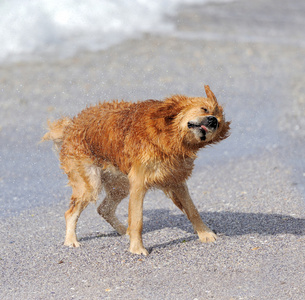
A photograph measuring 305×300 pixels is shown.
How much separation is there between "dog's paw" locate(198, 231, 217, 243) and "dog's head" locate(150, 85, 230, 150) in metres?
1.20

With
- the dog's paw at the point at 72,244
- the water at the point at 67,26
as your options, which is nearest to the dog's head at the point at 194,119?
the dog's paw at the point at 72,244

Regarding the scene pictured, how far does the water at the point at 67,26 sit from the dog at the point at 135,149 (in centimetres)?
1223

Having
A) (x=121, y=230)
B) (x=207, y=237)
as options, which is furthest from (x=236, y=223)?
(x=121, y=230)

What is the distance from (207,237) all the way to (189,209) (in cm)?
37

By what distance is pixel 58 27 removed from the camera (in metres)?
20.7

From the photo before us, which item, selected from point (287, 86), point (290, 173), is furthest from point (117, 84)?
point (290, 173)

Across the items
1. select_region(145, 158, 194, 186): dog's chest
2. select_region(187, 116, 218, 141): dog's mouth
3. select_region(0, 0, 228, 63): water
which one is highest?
select_region(187, 116, 218, 141): dog's mouth

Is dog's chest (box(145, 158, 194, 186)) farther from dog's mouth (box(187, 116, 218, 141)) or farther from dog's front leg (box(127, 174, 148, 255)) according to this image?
dog's mouth (box(187, 116, 218, 141))

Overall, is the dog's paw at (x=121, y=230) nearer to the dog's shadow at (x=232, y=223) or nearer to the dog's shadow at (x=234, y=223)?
the dog's shadow at (x=232, y=223)

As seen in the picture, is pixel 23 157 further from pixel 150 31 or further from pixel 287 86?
pixel 150 31

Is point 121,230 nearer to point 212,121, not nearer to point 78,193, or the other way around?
point 78,193

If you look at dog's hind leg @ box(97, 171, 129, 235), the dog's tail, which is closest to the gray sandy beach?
dog's hind leg @ box(97, 171, 129, 235)

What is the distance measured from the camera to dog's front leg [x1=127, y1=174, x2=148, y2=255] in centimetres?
614

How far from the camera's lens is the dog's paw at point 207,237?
6613 mm
